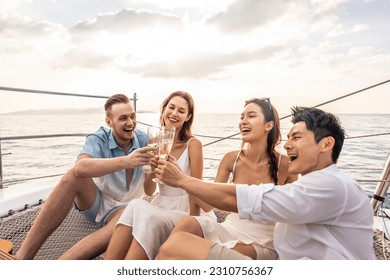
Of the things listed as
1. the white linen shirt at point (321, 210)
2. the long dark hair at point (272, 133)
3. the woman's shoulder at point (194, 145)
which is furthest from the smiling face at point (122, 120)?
the white linen shirt at point (321, 210)

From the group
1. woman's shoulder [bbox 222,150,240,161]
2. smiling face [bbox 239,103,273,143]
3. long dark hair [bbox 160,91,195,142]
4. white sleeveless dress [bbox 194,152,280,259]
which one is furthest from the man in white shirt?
long dark hair [bbox 160,91,195,142]

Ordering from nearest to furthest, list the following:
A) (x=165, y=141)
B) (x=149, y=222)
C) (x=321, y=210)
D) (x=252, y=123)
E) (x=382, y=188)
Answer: (x=321, y=210) → (x=165, y=141) → (x=149, y=222) → (x=252, y=123) → (x=382, y=188)

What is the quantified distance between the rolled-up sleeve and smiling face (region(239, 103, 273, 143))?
0.45 meters

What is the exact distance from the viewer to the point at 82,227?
160cm

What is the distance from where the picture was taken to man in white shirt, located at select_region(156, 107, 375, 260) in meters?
0.85

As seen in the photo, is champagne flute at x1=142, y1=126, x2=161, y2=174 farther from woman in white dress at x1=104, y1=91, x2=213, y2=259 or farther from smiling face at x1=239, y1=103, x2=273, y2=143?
smiling face at x1=239, y1=103, x2=273, y2=143

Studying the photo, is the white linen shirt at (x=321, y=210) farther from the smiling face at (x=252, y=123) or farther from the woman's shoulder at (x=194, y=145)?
the woman's shoulder at (x=194, y=145)

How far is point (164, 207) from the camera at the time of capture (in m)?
1.39

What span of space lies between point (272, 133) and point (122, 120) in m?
0.65

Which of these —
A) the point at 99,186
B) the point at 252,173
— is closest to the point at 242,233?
the point at 252,173

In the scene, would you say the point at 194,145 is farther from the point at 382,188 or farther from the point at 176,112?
the point at 382,188

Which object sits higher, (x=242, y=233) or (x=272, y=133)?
(x=272, y=133)

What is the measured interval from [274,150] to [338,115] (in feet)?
1.39

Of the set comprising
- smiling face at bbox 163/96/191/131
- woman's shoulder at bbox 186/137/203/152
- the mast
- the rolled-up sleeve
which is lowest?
the mast
